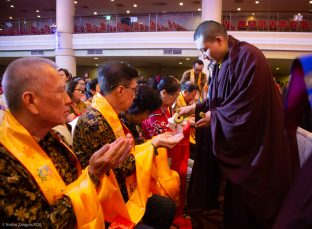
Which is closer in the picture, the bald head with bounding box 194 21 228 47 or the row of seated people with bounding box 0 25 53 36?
the bald head with bounding box 194 21 228 47

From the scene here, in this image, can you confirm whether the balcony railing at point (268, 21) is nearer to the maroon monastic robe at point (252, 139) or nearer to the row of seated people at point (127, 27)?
the row of seated people at point (127, 27)

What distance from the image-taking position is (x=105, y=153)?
48.2 inches

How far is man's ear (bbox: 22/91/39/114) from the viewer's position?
3.93ft

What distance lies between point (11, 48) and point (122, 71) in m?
14.5

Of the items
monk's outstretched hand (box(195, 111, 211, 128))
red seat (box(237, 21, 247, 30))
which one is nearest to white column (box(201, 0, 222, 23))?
red seat (box(237, 21, 247, 30))

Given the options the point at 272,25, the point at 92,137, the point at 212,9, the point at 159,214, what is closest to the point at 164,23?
the point at 212,9

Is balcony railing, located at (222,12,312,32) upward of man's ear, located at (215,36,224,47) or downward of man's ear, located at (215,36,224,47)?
upward

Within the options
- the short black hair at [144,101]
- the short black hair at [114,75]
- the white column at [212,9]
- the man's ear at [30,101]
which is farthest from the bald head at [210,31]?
the white column at [212,9]

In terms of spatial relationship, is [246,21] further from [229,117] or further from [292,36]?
[229,117]

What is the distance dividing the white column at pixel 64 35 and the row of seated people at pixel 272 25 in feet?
20.1

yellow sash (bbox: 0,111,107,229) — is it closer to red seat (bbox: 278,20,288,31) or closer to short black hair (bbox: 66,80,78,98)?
short black hair (bbox: 66,80,78,98)

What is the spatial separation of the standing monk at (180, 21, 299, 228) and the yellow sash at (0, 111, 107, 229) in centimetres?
112

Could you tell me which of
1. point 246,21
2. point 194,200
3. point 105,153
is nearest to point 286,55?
point 246,21

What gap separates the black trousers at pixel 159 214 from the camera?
196cm
